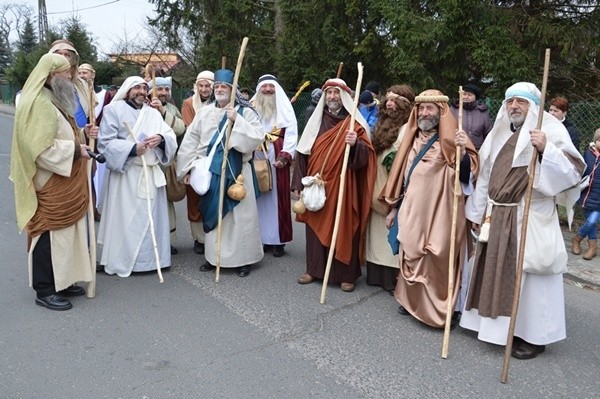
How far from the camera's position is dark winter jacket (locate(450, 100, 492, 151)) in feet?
22.0

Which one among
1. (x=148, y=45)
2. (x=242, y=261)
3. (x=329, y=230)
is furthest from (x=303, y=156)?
(x=148, y=45)

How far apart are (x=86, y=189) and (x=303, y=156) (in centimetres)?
198

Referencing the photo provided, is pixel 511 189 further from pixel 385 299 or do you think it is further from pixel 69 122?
pixel 69 122

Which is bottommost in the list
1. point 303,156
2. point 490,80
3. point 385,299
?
point 385,299

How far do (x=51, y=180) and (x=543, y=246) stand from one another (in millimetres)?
3704

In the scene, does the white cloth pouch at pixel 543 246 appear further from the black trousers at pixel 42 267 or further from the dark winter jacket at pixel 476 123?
the black trousers at pixel 42 267

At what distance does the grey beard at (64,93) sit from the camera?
4.19m

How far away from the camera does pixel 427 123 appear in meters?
4.18

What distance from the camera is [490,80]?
888cm

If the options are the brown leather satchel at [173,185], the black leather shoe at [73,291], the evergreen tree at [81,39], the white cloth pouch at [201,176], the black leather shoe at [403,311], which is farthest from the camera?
the evergreen tree at [81,39]

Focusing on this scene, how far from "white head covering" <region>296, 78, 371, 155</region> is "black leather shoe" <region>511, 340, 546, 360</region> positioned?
216 cm

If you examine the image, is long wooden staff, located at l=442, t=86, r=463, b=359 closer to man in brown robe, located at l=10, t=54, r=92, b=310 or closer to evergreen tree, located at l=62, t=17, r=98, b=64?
man in brown robe, located at l=10, t=54, r=92, b=310

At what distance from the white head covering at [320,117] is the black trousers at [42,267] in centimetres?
234

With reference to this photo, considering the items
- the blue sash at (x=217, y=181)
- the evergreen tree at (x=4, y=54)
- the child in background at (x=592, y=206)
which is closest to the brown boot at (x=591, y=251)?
the child in background at (x=592, y=206)
